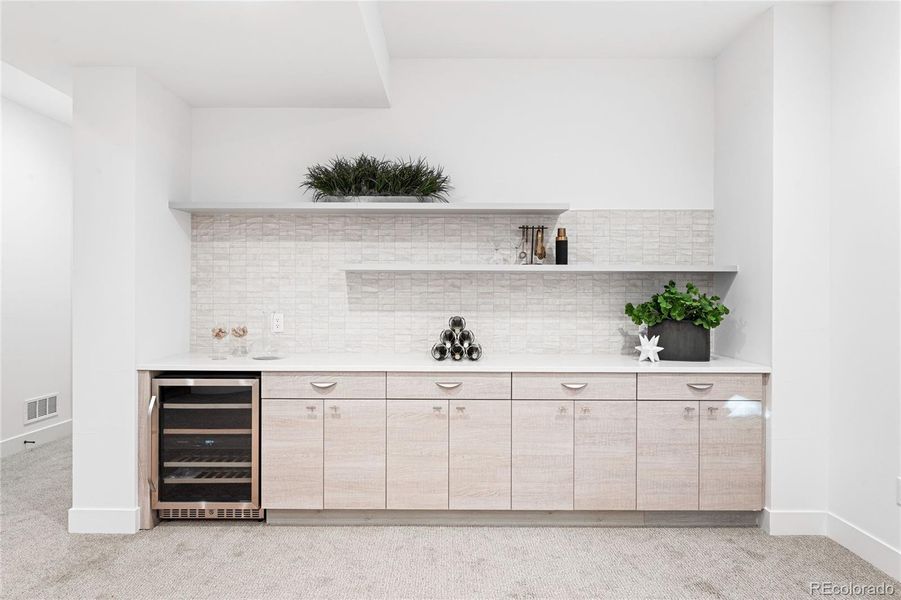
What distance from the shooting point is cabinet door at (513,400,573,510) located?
10.2ft

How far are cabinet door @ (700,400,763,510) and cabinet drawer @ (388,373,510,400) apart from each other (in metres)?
1.07

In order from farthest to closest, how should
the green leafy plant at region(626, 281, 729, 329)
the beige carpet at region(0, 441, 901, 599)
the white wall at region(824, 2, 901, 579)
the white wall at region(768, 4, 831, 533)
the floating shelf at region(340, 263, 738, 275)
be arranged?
the floating shelf at region(340, 263, 738, 275) < the green leafy plant at region(626, 281, 729, 329) < the white wall at region(768, 4, 831, 533) < the white wall at region(824, 2, 901, 579) < the beige carpet at region(0, 441, 901, 599)

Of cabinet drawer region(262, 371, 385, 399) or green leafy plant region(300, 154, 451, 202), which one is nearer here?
cabinet drawer region(262, 371, 385, 399)

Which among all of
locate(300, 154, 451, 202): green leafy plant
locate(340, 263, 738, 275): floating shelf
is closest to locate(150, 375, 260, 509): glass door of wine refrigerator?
locate(340, 263, 738, 275): floating shelf

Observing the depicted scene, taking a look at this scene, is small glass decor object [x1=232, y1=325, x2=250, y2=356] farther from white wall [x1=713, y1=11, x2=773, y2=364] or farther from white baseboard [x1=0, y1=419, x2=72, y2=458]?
white wall [x1=713, y1=11, x2=773, y2=364]

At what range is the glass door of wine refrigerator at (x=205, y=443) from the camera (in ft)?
10.2

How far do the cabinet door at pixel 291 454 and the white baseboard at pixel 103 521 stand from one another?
2.28ft

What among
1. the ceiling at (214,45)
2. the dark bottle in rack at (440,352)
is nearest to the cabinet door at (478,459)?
the dark bottle in rack at (440,352)

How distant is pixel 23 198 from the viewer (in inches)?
177

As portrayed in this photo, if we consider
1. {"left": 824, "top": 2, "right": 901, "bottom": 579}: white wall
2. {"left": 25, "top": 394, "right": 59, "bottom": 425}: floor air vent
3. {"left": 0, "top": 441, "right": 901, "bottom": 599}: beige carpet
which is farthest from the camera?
{"left": 25, "top": 394, "right": 59, "bottom": 425}: floor air vent

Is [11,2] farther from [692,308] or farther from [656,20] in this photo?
[692,308]

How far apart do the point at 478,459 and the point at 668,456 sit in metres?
1.00

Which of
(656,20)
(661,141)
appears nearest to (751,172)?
(661,141)

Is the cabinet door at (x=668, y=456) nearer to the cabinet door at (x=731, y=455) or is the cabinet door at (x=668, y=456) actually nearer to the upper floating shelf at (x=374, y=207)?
the cabinet door at (x=731, y=455)
